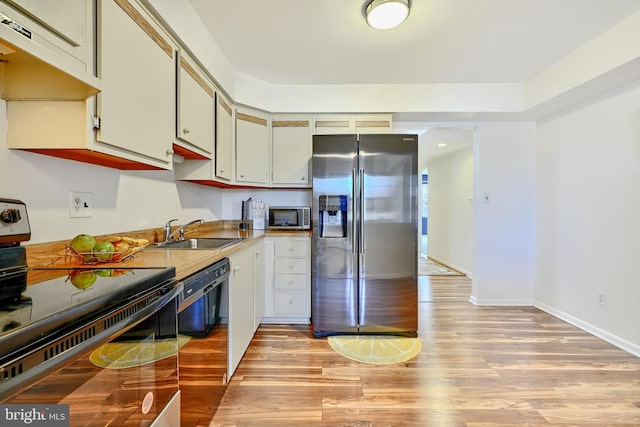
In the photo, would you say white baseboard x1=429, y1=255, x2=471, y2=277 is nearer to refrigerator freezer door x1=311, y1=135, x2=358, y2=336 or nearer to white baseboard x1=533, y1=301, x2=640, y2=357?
white baseboard x1=533, y1=301, x2=640, y2=357

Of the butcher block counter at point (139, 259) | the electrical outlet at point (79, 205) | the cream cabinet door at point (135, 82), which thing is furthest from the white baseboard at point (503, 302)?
the electrical outlet at point (79, 205)

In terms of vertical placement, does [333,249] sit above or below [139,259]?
below

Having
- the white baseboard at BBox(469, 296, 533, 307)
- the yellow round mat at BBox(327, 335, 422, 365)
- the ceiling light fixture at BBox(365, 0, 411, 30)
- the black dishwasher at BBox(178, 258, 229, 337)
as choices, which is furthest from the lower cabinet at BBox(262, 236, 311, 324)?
the white baseboard at BBox(469, 296, 533, 307)

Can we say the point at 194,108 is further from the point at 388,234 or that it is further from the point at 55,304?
the point at 388,234

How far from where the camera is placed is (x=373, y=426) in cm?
148

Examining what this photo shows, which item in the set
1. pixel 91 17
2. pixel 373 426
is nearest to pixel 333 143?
pixel 91 17

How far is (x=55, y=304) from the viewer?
0.66 m

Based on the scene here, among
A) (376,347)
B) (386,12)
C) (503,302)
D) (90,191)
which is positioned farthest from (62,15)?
(503,302)

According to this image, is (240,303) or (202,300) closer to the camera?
(202,300)

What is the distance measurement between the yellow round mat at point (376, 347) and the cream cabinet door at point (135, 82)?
1897 millimetres

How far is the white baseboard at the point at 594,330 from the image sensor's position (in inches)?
87.4

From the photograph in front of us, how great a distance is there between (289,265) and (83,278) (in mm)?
1872

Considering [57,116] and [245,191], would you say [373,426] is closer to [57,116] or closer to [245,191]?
[57,116]

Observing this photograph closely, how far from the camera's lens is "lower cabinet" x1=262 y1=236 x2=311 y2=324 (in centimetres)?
269
